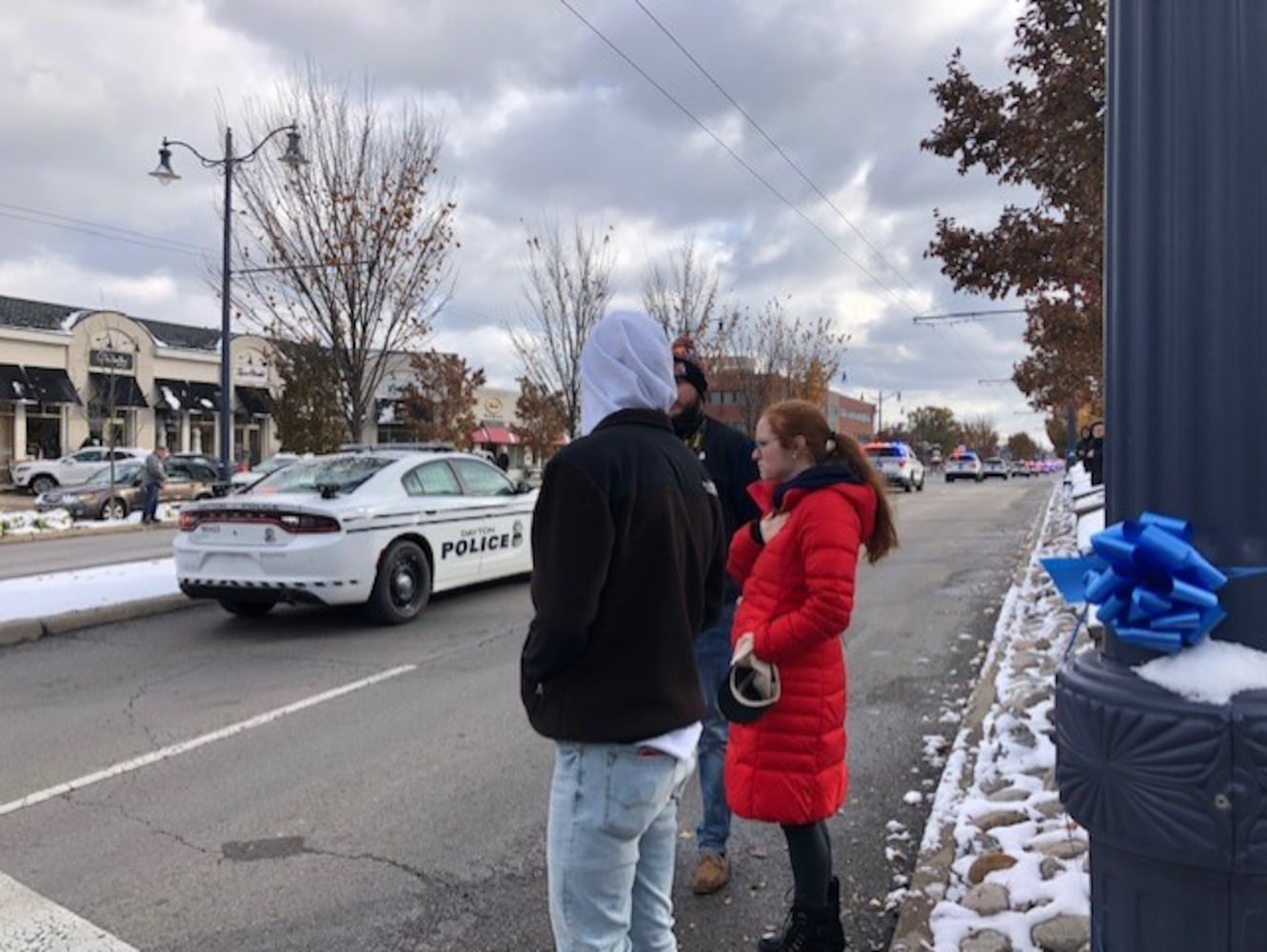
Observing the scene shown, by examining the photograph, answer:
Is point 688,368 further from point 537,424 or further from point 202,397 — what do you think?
point 202,397

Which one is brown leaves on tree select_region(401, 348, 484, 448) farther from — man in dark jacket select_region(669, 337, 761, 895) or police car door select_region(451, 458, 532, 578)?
man in dark jacket select_region(669, 337, 761, 895)

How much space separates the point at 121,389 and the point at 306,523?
121ft

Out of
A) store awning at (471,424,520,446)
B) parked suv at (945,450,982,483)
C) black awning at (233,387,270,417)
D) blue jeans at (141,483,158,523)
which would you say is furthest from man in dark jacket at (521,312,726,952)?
parked suv at (945,450,982,483)

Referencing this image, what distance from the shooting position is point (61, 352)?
1569 inches

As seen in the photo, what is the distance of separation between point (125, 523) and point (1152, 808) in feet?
80.2

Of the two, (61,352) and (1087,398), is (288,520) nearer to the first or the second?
(1087,398)

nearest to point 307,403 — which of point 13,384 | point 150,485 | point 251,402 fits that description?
point 150,485

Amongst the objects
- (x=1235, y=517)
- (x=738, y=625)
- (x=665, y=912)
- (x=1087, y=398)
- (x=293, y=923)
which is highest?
(x=1087, y=398)

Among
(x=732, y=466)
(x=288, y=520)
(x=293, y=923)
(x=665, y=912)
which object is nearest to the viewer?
(x=665, y=912)

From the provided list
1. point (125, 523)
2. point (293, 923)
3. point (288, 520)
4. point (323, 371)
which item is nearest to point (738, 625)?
point (293, 923)

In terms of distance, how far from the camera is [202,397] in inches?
1785

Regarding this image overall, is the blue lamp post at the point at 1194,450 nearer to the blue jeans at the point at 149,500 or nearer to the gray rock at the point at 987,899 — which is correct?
the gray rock at the point at 987,899

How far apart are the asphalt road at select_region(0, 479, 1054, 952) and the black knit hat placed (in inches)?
72.4

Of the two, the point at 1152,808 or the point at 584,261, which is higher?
the point at 584,261
